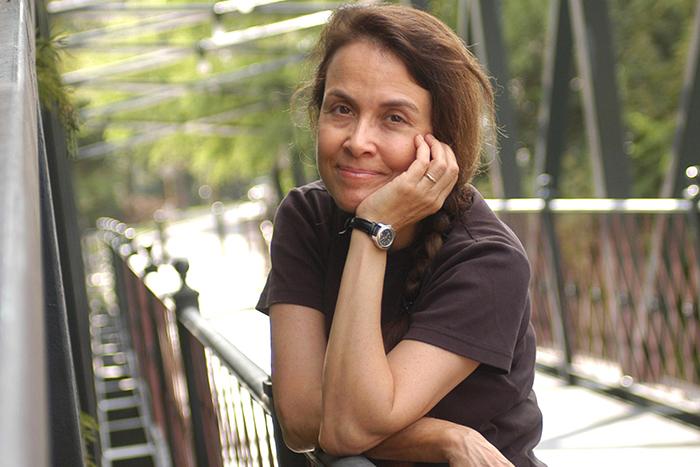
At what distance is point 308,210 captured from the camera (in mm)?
2377

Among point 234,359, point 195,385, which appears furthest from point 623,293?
point 234,359

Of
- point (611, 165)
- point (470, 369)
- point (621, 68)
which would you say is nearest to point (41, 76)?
point (470, 369)

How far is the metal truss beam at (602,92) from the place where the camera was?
26.4 ft

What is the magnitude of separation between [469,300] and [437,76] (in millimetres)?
462

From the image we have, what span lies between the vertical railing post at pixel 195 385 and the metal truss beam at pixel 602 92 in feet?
16.0

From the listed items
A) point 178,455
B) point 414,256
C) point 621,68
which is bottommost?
point 178,455

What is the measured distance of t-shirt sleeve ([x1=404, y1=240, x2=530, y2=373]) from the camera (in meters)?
2.01

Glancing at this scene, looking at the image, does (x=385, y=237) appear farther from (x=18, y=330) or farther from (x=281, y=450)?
(x=18, y=330)

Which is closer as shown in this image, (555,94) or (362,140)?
(362,140)

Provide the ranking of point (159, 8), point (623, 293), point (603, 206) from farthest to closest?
point (159, 8)
point (623, 293)
point (603, 206)

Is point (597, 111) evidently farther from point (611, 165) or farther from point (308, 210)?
point (308, 210)

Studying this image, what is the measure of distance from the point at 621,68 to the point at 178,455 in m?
13.7

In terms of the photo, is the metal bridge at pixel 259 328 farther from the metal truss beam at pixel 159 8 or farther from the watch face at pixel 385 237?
the metal truss beam at pixel 159 8

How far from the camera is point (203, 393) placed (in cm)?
366
